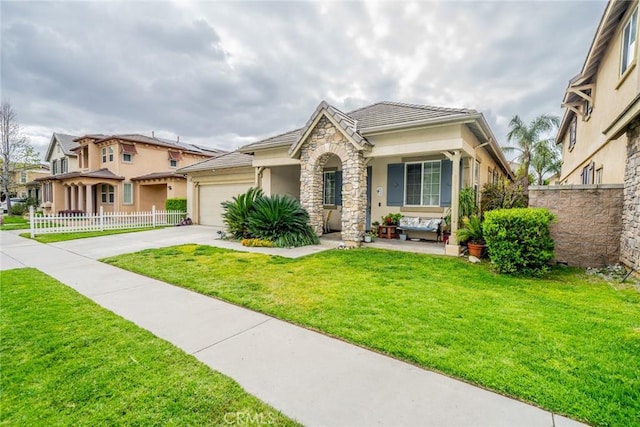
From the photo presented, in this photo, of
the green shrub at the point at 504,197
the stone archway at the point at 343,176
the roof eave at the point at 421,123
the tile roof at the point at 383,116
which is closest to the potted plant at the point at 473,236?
the green shrub at the point at 504,197

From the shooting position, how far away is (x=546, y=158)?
2350 centimetres

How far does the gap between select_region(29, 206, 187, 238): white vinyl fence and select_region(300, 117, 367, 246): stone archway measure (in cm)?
1076

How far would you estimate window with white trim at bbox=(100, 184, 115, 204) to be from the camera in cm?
2264

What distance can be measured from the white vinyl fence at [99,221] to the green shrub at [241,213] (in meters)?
8.00

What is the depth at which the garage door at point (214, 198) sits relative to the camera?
15.8m

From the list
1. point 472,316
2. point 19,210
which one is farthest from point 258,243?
point 19,210

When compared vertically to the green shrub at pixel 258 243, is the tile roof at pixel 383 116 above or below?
above

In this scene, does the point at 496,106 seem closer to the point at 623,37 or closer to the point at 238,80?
the point at 623,37

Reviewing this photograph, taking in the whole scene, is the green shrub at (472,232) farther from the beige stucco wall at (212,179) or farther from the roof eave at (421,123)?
the beige stucco wall at (212,179)

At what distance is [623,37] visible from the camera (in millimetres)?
7461

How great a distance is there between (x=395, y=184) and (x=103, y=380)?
1023 centimetres

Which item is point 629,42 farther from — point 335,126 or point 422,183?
point 335,126

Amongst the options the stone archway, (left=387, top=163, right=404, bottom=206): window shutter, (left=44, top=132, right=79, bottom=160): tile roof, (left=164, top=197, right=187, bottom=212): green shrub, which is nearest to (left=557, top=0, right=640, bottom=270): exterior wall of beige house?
(left=387, top=163, right=404, bottom=206): window shutter

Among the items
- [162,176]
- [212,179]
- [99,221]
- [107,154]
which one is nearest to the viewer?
[99,221]
